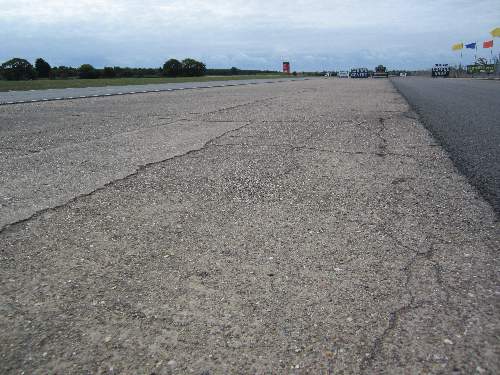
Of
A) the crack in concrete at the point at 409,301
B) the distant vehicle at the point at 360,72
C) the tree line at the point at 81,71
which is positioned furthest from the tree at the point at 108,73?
the crack in concrete at the point at 409,301

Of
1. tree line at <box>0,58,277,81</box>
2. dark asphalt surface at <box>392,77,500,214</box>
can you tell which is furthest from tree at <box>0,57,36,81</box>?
dark asphalt surface at <box>392,77,500,214</box>

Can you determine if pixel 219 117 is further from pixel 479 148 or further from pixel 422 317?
pixel 422 317

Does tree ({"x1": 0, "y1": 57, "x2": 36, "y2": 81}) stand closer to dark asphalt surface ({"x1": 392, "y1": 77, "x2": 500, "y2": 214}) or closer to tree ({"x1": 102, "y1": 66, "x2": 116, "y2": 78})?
tree ({"x1": 102, "y1": 66, "x2": 116, "y2": 78})

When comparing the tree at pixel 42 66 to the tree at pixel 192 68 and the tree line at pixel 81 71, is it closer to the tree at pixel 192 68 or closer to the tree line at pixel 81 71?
the tree line at pixel 81 71

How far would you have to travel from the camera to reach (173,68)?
7469cm

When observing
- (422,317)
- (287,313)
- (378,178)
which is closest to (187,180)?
(378,178)

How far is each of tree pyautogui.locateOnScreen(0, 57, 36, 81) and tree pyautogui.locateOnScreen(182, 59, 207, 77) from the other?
1309 inches

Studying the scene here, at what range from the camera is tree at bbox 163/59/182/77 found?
7347 cm

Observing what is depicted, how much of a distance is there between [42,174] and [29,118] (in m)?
6.10

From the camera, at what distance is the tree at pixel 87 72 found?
2038 inches

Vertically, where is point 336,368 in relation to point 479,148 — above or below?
below

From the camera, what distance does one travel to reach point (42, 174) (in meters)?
4.52

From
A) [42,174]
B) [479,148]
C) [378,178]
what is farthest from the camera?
[479,148]

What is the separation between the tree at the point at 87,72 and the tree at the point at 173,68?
61.8 feet
